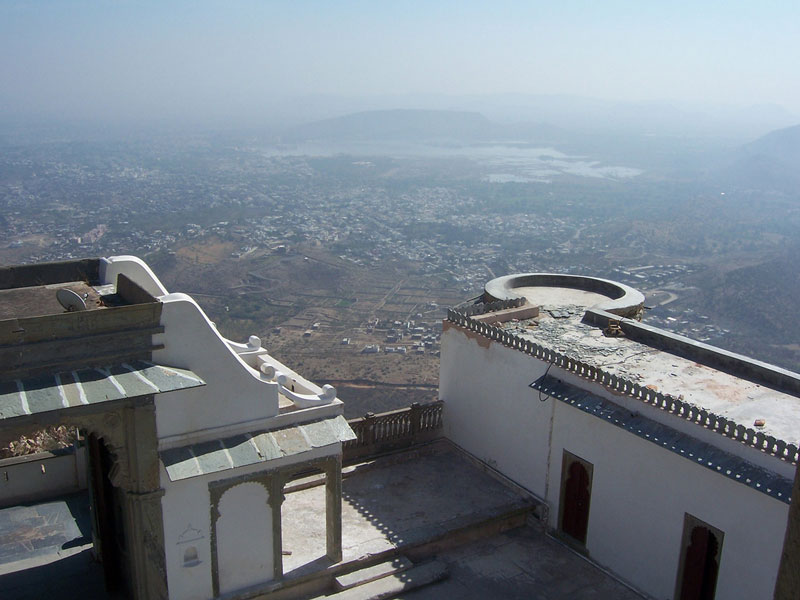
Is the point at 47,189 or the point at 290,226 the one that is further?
the point at 47,189

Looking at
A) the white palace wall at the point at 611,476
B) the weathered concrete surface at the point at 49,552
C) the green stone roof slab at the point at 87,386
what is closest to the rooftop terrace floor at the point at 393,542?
the weathered concrete surface at the point at 49,552

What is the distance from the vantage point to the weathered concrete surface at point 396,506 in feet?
36.2

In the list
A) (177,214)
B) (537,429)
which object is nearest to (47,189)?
(177,214)

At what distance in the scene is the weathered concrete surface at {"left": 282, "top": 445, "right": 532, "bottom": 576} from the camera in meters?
11.0

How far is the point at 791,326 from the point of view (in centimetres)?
5050

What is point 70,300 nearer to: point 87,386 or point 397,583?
point 87,386

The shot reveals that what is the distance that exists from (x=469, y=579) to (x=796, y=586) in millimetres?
7470

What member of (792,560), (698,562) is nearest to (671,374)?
(698,562)

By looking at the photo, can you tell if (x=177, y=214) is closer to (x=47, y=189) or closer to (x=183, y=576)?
(x=47, y=189)

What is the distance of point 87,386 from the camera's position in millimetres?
8125

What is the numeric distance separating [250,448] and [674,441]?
582 cm

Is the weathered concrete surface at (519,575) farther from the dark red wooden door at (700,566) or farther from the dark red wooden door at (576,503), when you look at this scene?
the dark red wooden door at (700,566)

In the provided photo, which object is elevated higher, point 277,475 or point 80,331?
point 80,331

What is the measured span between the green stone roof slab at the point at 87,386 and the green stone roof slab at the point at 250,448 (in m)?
1.04
